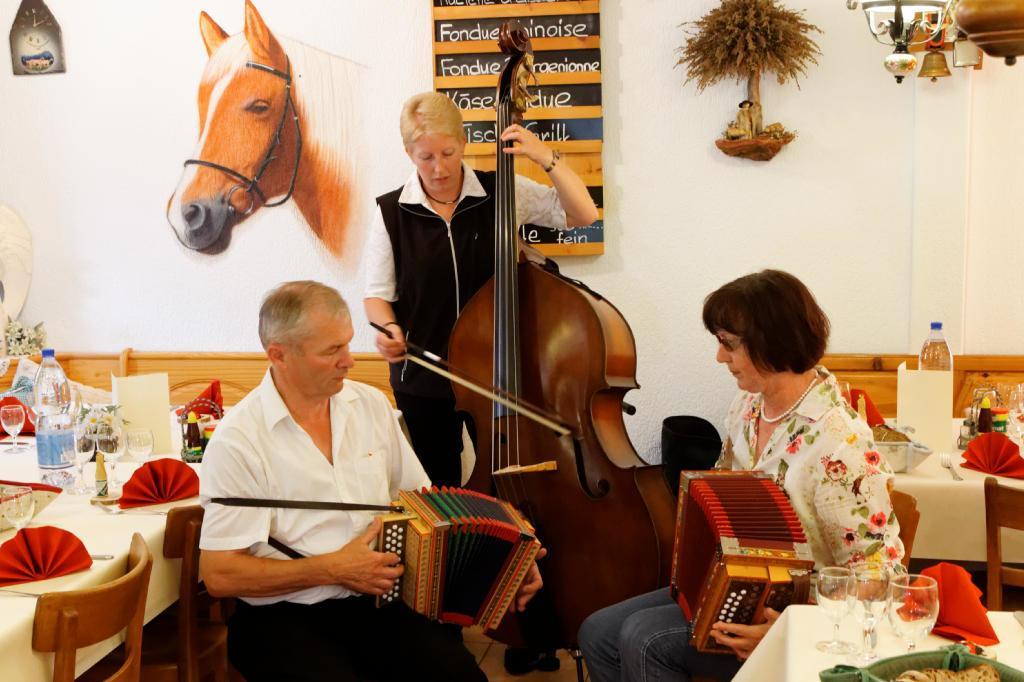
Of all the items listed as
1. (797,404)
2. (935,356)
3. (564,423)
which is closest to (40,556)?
(564,423)

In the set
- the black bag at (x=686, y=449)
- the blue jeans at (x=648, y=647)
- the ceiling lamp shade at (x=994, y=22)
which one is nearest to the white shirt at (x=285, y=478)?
the blue jeans at (x=648, y=647)

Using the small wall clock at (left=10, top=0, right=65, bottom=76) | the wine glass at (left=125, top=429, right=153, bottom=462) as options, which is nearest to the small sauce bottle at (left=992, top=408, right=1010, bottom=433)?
the wine glass at (left=125, top=429, right=153, bottom=462)

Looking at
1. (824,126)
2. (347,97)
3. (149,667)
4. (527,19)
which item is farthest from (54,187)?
(824,126)

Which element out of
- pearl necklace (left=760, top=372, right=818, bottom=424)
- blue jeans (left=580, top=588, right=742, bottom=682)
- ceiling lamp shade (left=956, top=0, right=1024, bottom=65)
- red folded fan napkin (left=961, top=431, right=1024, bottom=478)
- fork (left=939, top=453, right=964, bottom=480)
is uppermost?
ceiling lamp shade (left=956, top=0, right=1024, bottom=65)

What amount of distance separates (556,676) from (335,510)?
1337 mm

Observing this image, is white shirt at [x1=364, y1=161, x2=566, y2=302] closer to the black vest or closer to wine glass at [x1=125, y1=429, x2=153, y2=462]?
the black vest

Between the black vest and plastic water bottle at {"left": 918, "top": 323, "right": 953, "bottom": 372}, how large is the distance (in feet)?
5.65

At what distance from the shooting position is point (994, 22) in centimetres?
150

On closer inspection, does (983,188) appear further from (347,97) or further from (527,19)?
(347,97)

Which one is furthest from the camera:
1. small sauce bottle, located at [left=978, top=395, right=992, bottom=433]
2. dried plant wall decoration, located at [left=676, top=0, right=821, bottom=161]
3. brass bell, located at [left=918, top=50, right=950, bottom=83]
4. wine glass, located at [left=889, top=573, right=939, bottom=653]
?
→ dried plant wall decoration, located at [left=676, top=0, right=821, bottom=161]

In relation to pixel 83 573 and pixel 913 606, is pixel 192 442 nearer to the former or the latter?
pixel 83 573

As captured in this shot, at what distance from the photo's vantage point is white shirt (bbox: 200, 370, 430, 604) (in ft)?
7.49

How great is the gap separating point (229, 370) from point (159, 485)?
2116 millimetres

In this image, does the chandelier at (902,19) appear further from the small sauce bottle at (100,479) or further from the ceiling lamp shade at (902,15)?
the small sauce bottle at (100,479)
